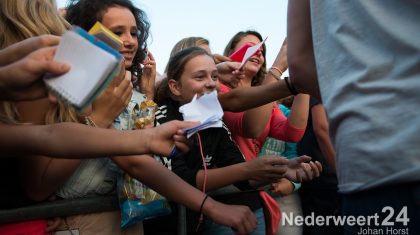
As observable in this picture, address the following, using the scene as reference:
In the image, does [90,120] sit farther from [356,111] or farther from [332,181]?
[332,181]

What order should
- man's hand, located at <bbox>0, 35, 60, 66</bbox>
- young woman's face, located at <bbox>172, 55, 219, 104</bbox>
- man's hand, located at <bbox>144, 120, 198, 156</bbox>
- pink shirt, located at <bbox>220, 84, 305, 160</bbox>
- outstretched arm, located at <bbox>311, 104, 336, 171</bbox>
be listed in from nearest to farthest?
man's hand, located at <bbox>0, 35, 60, 66</bbox> → man's hand, located at <bbox>144, 120, 198, 156</bbox> → young woman's face, located at <bbox>172, 55, 219, 104</bbox> → pink shirt, located at <bbox>220, 84, 305, 160</bbox> → outstretched arm, located at <bbox>311, 104, 336, 171</bbox>

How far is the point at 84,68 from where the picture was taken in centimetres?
106

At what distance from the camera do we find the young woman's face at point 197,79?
2.64m

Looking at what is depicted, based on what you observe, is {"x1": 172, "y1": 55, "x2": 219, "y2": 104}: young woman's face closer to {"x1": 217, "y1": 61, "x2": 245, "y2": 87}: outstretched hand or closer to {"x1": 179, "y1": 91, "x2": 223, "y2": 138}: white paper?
{"x1": 217, "y1": 61, "x2": 245, "y2": 87}: outstretched hand

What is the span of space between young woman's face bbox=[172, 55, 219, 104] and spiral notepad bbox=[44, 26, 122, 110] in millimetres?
1545

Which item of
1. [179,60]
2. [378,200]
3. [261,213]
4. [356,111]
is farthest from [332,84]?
[179,60]

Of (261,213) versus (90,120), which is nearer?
(90,120)

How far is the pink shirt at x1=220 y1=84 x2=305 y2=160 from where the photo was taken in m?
2.75

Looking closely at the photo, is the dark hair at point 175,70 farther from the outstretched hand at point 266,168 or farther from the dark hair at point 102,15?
the outstretched hand at point 266,168

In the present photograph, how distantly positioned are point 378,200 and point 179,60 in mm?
1835

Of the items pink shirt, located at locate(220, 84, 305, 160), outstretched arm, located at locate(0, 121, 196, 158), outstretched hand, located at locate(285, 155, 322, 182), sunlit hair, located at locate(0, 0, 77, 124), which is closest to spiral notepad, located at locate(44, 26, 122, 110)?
outstretched arm, located at locate(0, 121, 196, 158)

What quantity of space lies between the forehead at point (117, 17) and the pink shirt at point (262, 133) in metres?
0.72

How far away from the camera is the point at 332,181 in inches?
123

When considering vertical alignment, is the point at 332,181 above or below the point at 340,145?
below
